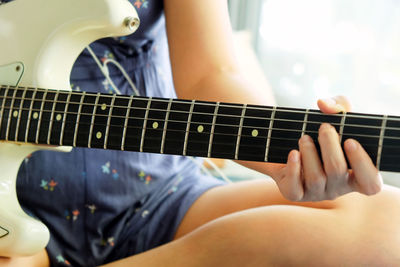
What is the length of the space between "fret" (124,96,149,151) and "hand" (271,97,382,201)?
0.62 ft

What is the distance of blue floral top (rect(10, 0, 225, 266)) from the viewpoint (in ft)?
2.66

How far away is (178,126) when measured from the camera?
57 centimetres

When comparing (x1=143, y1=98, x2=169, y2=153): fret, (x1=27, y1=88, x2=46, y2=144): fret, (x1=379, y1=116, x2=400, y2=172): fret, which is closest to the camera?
(x1=379, y1=116, x2=400, y2=172): fret

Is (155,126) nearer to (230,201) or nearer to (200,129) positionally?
(200,129)

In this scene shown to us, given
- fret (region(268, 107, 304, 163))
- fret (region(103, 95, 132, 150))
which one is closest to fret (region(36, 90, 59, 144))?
fret (region(103, 95, 132, 150))

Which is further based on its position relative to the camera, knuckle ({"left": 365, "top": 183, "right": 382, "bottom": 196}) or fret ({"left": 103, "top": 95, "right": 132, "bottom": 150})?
fret ({"left": 103, "top": 95, "right": 132, "bottom": 150})

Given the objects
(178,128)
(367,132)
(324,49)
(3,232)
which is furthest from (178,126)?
(324,49)

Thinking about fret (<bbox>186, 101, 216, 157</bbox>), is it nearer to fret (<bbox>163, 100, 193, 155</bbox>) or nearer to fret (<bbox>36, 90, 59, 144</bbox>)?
fret (<bbox>163, 100, 193, 155</bbox>)

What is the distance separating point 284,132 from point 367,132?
0.28 ft

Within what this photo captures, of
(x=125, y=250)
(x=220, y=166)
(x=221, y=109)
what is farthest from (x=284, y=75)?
(x=221, y=109)

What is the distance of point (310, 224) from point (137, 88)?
0.43 metres

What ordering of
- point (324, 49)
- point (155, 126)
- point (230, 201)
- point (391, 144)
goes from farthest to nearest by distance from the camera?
point (324, 49)
point (230, 201)
point (155, 126)
point (391, 144)

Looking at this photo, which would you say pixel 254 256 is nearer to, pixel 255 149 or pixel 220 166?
pixel 255 149

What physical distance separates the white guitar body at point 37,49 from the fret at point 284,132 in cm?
30
